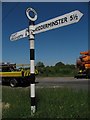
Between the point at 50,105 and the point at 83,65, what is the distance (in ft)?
83.3

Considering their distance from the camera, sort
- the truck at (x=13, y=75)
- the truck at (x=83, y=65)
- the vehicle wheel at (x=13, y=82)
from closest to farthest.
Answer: the truck at (x=13, y=75) < the vehicle wheel at (x=13, y=82) < the truck at (x=83, y=65)

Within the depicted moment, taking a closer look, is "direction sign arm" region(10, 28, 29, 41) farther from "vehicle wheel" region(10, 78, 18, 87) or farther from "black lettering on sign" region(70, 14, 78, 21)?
"vehicle wheel" region(10, 78, 18, 87)

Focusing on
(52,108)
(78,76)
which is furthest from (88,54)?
(52,108)

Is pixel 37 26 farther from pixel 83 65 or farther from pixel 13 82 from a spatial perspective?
pixel 83 65

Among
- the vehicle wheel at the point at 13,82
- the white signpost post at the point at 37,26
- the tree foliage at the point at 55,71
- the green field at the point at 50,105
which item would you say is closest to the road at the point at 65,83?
the vehicle wheel at the point at 13,82

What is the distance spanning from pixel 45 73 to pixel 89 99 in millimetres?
31932

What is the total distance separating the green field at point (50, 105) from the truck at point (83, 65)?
21860 mm

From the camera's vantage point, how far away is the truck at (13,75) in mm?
23547

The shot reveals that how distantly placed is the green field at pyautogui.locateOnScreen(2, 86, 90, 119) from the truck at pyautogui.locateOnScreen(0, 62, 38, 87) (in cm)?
1208

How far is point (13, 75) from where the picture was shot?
2402cm

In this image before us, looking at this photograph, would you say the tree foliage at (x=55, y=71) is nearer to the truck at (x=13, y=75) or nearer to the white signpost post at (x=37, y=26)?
the truck at (x=13, y=75)

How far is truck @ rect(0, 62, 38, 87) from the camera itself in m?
23.5

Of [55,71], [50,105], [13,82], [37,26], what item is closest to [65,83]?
[13,82]

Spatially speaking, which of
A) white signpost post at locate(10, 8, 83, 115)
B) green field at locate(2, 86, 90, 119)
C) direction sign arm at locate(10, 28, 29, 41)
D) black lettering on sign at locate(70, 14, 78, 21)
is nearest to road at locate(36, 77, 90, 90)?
green field at locate(2, 86, 90, 119)
